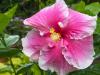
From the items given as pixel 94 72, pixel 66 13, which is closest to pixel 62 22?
pixel 66 13

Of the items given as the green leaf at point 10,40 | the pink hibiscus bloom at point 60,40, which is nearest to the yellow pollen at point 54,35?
the pink hibiscus bloom at point 60,40

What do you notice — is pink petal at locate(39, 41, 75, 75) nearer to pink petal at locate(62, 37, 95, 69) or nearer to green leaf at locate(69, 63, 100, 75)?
pink petal at locate(62, 37, 95, 69)

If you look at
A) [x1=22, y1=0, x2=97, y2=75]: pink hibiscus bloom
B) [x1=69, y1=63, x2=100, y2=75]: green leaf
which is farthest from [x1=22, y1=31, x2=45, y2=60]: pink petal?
[x1=69, y1=63, x2=100, y2=75]: green leaf

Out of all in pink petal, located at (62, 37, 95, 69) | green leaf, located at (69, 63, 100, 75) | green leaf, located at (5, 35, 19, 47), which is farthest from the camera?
green leaf, located at (5, 35, 19, 47)

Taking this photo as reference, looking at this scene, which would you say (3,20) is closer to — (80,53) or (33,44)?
(33,44)

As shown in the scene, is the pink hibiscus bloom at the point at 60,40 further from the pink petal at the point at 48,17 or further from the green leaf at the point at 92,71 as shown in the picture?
the green leaf at the point at 92,71

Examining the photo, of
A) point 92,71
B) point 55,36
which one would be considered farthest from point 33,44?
point 92,71

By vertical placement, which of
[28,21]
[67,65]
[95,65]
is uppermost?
[28,21]

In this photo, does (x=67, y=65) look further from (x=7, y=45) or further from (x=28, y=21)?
(x=7, y=45)
